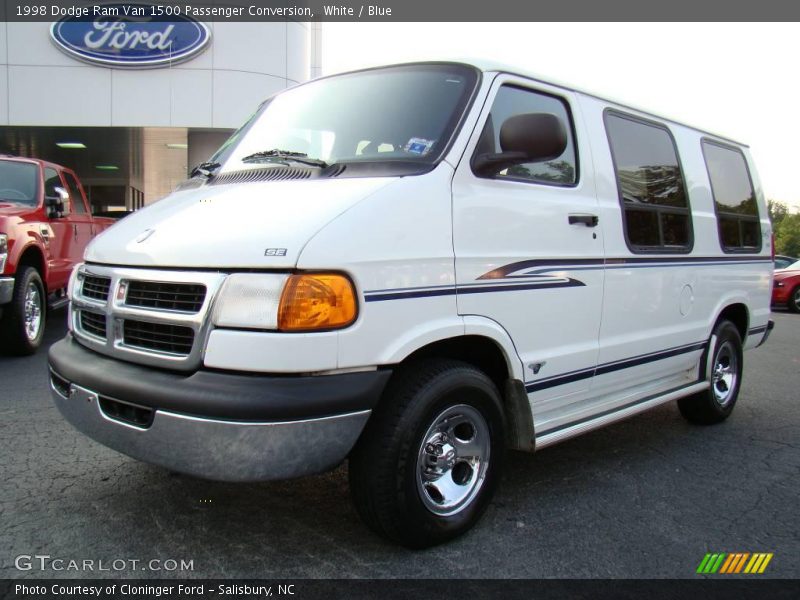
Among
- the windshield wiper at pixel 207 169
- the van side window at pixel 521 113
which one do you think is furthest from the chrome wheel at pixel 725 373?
the windshield wiper at pixel 207 169

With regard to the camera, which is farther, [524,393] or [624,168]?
[624,168]

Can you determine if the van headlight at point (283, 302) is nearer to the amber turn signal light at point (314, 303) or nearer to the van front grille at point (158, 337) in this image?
the amber turn signal light at point (314, 303)

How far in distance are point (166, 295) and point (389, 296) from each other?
88cm

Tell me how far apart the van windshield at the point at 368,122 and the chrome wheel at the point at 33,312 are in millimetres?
4243

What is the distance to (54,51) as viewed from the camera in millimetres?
15031

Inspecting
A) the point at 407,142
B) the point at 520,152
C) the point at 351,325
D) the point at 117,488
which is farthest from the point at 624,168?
the point at 117,488

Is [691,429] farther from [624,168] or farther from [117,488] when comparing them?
[117,488]

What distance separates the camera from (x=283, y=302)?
2461 millimetres

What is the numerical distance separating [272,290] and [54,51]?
15391 millimetres

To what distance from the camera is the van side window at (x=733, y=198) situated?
510 centimetres

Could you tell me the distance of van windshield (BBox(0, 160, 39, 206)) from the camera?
7.16 metres

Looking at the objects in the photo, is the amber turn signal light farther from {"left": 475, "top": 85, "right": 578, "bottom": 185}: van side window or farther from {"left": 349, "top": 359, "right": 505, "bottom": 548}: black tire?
{"left": 475, "top": 85, "right": 578, "bottom": 185}: van side window

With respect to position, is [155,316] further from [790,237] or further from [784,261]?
[790,237]

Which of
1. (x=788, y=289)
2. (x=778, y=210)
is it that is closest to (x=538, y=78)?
(x=788, y=289)
